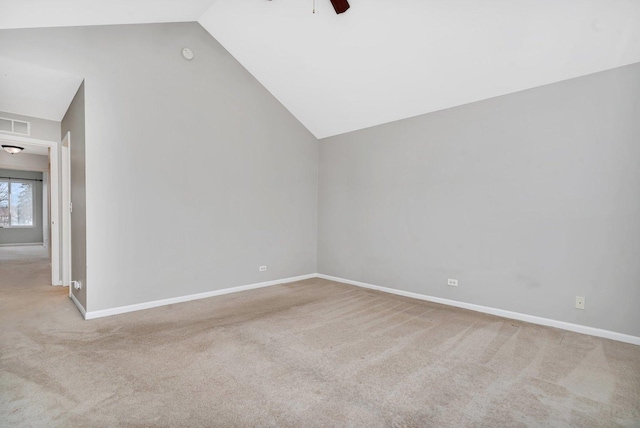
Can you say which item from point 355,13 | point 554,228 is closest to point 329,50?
point 355,13

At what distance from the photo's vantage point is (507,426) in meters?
1.62

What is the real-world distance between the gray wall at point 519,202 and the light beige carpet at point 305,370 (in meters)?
0.45

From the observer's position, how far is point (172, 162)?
3744 millimetres

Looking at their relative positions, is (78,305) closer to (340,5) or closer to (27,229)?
(340,5)

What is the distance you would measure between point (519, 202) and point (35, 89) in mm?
5572

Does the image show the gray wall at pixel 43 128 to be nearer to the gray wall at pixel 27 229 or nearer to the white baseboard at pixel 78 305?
the white baseboard at pixel 78 305

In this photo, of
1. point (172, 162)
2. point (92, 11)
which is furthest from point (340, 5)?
point (172, 162)

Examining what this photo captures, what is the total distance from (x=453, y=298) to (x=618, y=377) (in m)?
1.71

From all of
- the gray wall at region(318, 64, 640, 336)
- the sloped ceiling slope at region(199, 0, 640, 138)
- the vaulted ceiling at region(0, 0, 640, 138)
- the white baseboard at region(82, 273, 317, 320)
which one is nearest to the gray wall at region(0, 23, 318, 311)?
the white baseboard at region(82, 273, 317, 320)

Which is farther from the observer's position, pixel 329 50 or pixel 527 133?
pixel 329 50

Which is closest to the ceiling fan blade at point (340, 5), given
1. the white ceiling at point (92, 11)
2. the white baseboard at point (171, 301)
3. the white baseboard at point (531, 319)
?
the white ceiling at point (92, 11)

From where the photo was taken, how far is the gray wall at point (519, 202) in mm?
2734

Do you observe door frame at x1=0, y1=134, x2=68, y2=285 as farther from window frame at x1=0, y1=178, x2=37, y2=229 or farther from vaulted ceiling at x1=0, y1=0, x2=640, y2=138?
window frame at x1=0, y1=178, x2=37, y2=229

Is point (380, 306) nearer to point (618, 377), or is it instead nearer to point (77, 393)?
point (618, 377)
